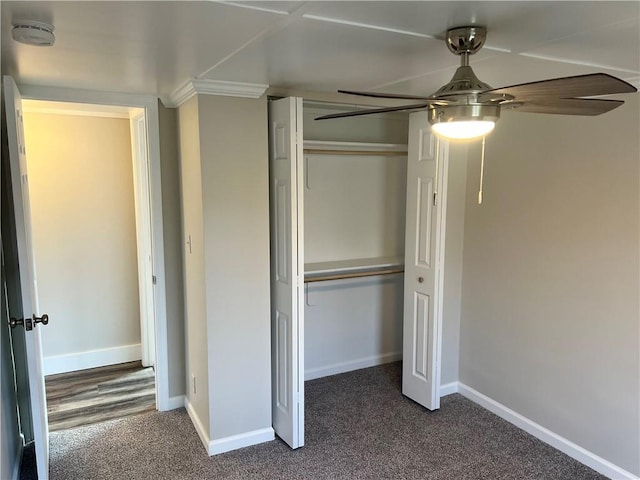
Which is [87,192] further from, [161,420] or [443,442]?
[443,442]

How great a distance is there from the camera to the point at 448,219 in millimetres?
3449

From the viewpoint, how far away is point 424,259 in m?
3.33

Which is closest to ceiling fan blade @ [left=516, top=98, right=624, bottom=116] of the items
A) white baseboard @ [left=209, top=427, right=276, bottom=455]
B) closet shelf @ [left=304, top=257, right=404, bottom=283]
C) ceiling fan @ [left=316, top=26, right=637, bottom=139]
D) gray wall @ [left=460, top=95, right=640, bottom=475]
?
ceiling fan @ [left=316, top=26, right=637, bottom=139]

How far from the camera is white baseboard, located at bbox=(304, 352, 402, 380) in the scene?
3.96 m

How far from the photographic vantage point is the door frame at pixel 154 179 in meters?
2.80

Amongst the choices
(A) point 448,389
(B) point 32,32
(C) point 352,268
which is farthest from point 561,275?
(B) point 32,32

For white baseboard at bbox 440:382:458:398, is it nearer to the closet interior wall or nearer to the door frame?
the closet interior wall

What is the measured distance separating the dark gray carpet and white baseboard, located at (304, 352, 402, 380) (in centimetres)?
48

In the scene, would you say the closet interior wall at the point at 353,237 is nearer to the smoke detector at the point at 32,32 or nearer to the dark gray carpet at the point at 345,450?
the dark gray carpet at the point at 345,450

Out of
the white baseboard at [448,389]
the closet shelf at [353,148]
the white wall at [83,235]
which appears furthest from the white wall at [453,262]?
the white wall at [83,235]

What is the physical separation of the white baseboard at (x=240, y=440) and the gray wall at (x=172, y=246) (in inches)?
26.9

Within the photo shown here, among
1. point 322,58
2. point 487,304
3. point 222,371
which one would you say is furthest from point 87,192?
point 487,304

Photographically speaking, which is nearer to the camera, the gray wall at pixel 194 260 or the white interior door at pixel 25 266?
the white interior door at pixel 25 266

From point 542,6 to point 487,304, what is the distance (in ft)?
7.58
